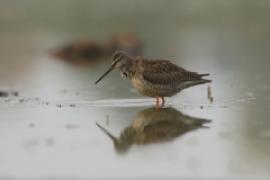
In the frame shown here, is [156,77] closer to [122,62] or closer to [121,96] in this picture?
[122,62]

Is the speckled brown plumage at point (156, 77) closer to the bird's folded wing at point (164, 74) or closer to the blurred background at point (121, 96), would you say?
the bird's folded wing at point (164, 74)

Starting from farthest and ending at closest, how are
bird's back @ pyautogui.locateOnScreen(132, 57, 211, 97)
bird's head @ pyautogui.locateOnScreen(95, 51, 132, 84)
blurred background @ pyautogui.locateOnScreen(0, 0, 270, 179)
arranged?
bird's head @ pyautogui.locateOnScreen(95, 51, 132, 84) < bird's back @ pyautogui.locateOnScreen(132, 57, 211, 97) < blurred background @ pyautogui.locateOnScreen(0, 0, 270, 179)

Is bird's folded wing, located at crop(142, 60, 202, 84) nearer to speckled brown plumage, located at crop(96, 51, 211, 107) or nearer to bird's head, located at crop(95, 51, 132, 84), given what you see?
speckled brown plumage, located at crop(96, 51, 211, 107)

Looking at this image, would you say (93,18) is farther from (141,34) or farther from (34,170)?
(34,170)

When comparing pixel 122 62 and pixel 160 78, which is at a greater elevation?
pixel 122 62

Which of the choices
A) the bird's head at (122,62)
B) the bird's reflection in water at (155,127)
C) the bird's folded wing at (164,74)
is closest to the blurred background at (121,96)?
the bird's reflection in water at (155,127)

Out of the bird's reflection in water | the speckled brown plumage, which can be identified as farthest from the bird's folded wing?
the bird's reflection in water

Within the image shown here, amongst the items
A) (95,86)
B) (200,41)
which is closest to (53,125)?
(95,86)

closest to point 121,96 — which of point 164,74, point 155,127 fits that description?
point 164,74
